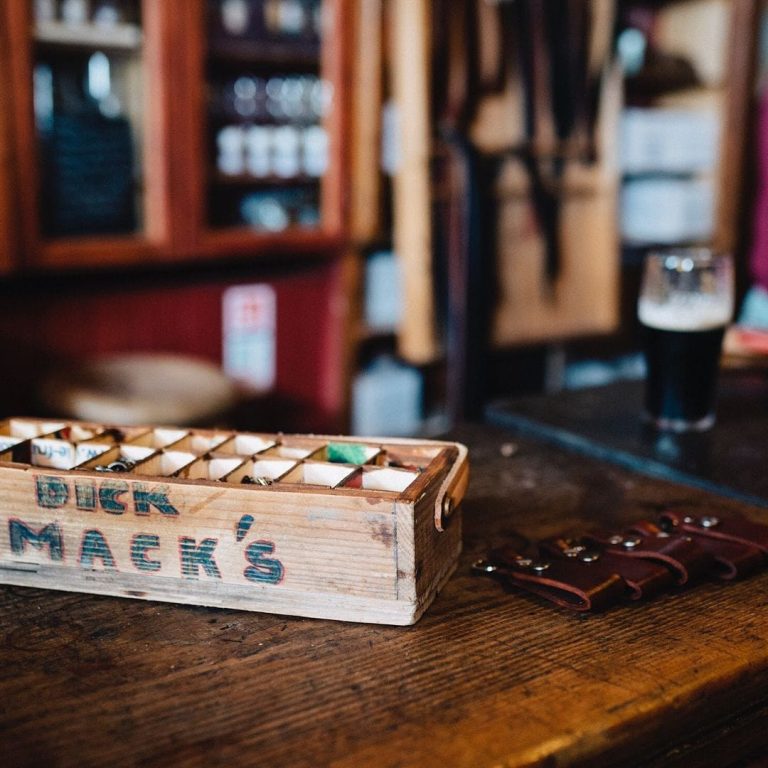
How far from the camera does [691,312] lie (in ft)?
4.89

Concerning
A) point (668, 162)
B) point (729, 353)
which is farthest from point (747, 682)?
point (668, 162)

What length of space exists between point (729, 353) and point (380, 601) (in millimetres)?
1187

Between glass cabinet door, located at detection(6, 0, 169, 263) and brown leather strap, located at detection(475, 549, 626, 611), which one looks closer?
brown leather strap, located at detection(475, 549, 626, 611)

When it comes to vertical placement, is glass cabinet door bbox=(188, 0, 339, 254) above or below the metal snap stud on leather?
above

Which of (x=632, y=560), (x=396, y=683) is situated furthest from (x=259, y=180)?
(x=396, y=683)


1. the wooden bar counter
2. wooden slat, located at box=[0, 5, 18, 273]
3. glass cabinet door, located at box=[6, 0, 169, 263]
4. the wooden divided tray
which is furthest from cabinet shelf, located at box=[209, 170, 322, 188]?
the wooden bar counter

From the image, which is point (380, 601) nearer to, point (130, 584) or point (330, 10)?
point (130, 584)

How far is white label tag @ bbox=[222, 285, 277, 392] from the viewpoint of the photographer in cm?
348

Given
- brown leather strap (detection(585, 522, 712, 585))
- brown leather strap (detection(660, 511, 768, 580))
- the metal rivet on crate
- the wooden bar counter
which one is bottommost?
the wooden bar counter

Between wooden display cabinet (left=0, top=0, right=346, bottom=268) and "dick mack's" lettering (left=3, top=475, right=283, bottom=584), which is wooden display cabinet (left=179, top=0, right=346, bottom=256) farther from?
"dick mack's" lettering (left=3, top=475, right=283, bottom=584)

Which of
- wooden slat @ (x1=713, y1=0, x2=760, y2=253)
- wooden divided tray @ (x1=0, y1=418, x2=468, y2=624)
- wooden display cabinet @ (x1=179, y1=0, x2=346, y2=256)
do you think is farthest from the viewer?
wooden slat @ (x1=713, y1=0, x2=760, y2=253)

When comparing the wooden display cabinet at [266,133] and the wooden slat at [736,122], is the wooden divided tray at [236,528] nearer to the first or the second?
the wooden display cabinet at [266,133]

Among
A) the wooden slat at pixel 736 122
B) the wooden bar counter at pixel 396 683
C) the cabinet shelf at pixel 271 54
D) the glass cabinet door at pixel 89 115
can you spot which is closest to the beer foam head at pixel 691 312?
the wooden bar counter at pixel 396 683

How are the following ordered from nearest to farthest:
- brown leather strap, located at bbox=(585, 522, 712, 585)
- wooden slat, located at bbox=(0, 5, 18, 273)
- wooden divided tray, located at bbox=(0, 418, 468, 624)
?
wooden divided tray, located at bbox=(0, 418, 468, 624), brown leather strap, located at bbox=(585, 522, 712, 585), wooden slat, located at bbox=(0, 5, 18, 273)
